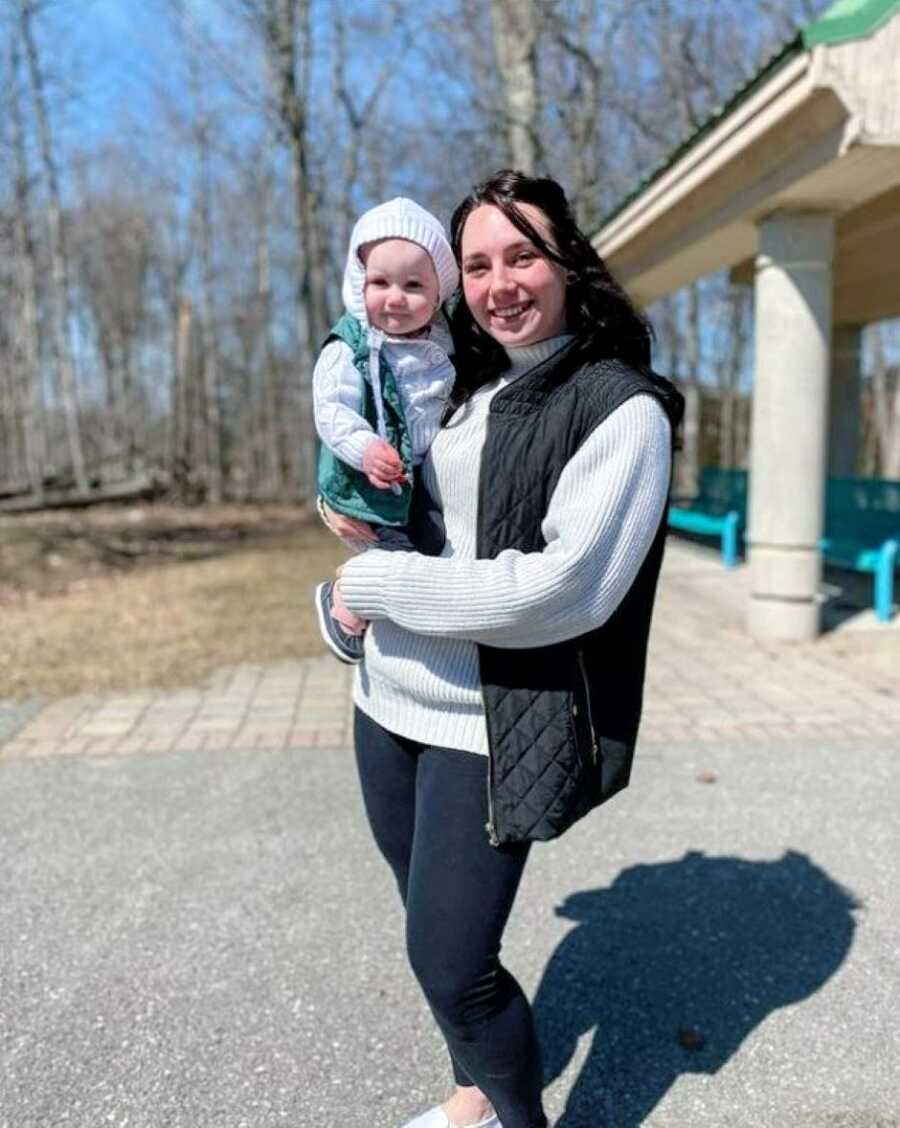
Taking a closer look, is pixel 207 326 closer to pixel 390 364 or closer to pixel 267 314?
pixel 267 314

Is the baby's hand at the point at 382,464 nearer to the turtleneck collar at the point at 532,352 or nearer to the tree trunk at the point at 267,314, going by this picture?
the turtleneck collar at the point at 532,352

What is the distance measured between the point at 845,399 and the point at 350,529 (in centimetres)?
1089

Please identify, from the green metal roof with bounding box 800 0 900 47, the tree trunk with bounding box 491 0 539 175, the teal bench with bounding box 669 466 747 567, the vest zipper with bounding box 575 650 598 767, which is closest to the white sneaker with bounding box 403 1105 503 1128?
the vest zipper with bounding box 575 650 598 767

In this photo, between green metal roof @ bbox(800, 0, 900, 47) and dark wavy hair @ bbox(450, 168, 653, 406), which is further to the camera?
green metal roof @ bbox(800, 0, 900, 47)

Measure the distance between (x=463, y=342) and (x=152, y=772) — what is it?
3.22 m

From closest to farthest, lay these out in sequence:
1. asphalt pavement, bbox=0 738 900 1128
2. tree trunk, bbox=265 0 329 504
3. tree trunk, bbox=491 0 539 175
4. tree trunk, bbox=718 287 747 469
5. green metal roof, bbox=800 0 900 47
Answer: asphalt pavement, bbox=0 738 900 1128 → green metal roof, bbox=800 0 900 47 → tree trunk, bbox=491 0 539 175 → tree trunk, bbox=265 0 329 504 → tree trunk, bbox=718 287 747 469

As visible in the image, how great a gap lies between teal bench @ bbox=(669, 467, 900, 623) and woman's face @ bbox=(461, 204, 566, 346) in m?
5.01

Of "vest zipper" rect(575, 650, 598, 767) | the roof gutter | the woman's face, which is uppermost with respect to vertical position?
the roof gutter

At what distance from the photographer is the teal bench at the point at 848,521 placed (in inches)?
281

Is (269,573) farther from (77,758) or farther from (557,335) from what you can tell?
(557,335)

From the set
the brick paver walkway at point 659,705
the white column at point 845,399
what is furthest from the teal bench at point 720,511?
the brick paver walkway at point 659,705

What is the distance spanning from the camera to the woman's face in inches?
65.1

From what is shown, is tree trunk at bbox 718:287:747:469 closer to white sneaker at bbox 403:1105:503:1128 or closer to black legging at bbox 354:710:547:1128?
white sneaker at bbox 403:1105:503:1128

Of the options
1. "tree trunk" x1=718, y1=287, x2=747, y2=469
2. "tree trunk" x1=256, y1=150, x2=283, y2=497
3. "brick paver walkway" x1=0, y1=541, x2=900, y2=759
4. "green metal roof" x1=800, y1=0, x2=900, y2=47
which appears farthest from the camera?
"tree trunk" x1=256, y1=150, x2=283, y2=497
